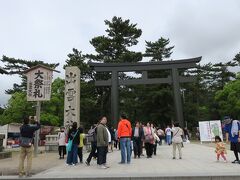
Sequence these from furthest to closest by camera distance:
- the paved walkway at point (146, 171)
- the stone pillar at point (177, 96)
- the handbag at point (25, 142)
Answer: the stone pillar at point (177, 96)
the handbag at point (25, 142)
the paved walkway at point (146, 171)

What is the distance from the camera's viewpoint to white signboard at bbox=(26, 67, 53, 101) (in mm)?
17062

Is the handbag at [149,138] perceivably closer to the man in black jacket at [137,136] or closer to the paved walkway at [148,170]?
the man in black jacket at [137,136]

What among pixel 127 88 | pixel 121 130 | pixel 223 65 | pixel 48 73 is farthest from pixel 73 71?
pixel 223 65

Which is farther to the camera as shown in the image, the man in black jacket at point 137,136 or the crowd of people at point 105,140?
the man in black jacket at point 137,136

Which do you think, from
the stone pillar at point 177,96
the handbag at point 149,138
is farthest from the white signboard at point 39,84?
the stone pillar at point 177,96

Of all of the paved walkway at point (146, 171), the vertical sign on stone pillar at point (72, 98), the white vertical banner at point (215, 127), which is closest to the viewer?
the paved walkway at point (146, 171)

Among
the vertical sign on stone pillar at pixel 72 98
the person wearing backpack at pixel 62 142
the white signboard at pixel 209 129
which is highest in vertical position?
the vertical sign on stone pillar at pixel 72 98

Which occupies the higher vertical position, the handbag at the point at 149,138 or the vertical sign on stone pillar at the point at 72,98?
the vertical sign on stone pillar at the point at 72,98

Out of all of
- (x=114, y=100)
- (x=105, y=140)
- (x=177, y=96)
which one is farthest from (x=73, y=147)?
(x=177, y=96)

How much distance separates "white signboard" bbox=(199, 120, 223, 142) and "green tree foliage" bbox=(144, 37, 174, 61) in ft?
67.7

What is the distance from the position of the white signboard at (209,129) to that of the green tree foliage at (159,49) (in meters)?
20.6

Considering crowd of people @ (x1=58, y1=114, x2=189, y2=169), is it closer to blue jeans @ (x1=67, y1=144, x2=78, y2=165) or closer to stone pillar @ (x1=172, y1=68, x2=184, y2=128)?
blue jeans @ (x1=67, y1=144, x2=78, y2=165)

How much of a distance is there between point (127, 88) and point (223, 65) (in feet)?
80.8

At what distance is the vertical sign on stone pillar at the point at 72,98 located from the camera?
19.5 metres
